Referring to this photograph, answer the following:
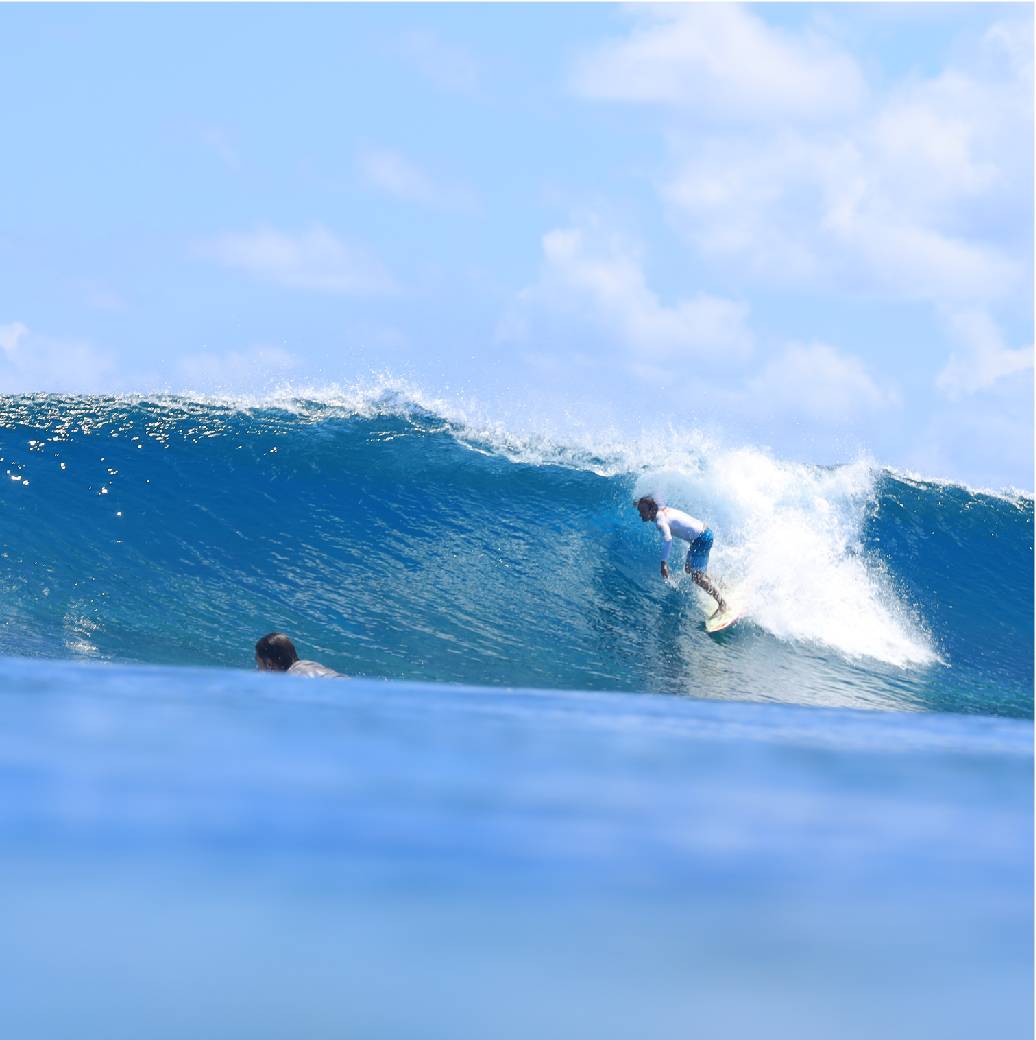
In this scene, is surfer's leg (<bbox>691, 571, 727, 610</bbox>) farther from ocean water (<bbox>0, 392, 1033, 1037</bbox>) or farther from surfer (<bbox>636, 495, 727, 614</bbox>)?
ocean water (<bbox>0, 392, 1033, 1037</bbox>)

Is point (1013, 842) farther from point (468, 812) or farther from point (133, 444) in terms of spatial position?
point (133, 444)

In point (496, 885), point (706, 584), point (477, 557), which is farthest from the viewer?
point (477, 557)

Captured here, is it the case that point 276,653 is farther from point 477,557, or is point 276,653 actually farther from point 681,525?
point 477,557

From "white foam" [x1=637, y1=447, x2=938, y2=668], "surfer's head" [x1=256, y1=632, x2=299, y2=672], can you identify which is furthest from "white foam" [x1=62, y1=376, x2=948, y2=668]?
"surfer's head" [x1=256, y1=632, x2=299, y2=672]

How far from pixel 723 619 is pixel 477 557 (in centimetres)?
268

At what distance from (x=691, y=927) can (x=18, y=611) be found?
343 inches

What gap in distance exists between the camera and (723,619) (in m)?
10.3

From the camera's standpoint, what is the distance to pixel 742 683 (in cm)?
905

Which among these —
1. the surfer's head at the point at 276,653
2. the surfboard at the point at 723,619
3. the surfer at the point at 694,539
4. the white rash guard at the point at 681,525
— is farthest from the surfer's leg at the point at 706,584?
the surfer's head at the point at 276,653

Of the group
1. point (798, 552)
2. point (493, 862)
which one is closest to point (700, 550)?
point (798, 552)

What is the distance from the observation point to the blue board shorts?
10.5 meters

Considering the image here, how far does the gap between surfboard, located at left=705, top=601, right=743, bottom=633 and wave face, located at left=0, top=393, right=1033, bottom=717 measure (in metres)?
0.16

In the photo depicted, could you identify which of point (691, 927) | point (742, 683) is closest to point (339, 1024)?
point (691, 927)

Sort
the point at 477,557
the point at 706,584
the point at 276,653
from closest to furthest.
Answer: the point at 276,653
the point at 706,584
the point at 477,557
